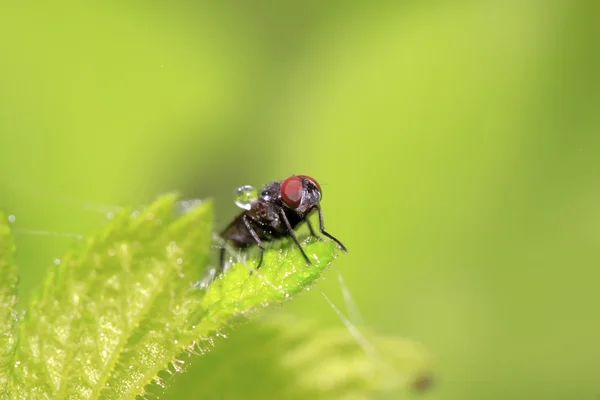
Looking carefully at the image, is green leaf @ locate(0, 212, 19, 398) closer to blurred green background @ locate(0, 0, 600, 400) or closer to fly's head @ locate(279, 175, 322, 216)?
fly's head @ locate(279, 175, 322, 216)

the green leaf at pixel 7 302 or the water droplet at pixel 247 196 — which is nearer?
the green leaf at pixel 7 302

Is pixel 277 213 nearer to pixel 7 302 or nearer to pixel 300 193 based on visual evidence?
pixel 300 193

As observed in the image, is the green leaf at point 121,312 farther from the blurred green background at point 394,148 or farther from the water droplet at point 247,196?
the blurred green background at point 394,148

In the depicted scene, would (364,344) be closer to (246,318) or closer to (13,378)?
(246,318)

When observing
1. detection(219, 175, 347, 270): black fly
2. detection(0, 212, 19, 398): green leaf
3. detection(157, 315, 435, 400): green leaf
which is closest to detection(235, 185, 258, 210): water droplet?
detection(219, 175, 347, 270): black fly

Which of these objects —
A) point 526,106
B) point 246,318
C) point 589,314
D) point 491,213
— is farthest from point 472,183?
point 246,318

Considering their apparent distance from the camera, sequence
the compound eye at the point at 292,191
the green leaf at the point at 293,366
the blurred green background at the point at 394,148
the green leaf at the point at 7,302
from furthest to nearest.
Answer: the blurred green background at the point at 394,148
the compound eye at the point at 292,191
the green leaf at the point at 293,366
the green leaf at the point at 7,302

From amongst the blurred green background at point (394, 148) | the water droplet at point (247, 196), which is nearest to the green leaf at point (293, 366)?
the water droplet at point (247, 196)
